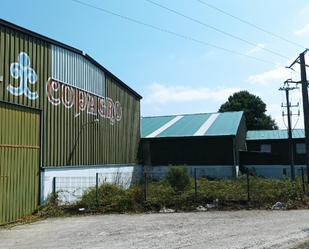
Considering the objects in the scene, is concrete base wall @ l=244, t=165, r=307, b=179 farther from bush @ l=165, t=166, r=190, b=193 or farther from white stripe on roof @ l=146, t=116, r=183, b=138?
bush @ l=165, t=166, r=190, b=193

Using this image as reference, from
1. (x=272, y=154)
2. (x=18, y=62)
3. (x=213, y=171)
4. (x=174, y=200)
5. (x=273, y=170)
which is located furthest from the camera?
(x=272, y=154)

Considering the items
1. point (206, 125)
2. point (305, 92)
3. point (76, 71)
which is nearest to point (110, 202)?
point (76, 71)

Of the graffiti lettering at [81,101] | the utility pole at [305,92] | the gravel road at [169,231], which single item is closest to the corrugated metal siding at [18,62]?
the graffiti lettering at [81,101]

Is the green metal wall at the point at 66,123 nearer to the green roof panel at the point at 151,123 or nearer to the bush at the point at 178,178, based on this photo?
the bush at the point at 178,178

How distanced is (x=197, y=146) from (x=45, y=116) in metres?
20.8

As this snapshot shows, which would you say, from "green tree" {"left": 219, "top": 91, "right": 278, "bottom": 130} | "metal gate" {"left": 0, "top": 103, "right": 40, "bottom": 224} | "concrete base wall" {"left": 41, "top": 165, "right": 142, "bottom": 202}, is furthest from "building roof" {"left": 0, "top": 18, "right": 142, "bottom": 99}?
"green tree" {"left": 219, "top": 91, "right": 278, "bottom": 130}

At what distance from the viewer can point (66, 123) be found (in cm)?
2384

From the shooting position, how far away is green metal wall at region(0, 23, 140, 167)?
19156 millimetres

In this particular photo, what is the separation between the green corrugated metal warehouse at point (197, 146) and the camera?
39.1 metres

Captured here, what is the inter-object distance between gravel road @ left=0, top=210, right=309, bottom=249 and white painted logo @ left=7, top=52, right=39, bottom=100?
18.0ft

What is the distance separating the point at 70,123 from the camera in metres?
24.3

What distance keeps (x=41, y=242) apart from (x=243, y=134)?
3658 cm

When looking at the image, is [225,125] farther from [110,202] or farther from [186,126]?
[110,202]

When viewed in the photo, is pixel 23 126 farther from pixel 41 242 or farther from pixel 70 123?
pixel 41 242
